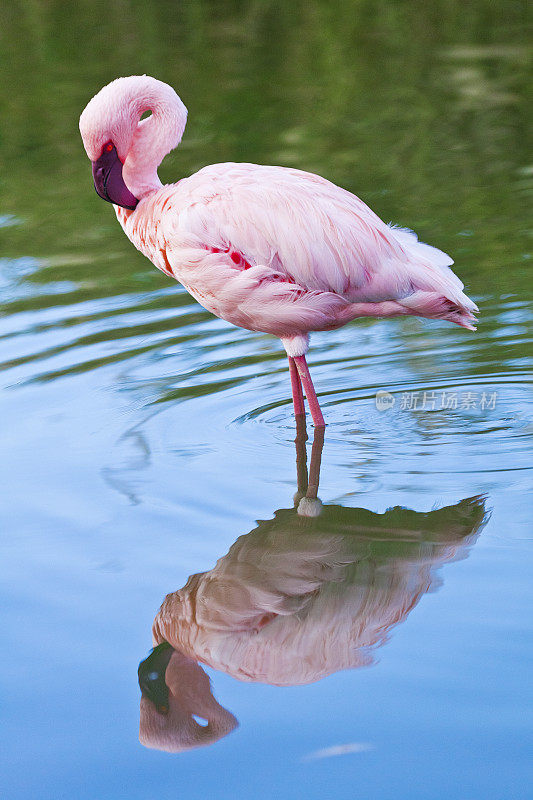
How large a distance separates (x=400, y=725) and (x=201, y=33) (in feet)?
44.2

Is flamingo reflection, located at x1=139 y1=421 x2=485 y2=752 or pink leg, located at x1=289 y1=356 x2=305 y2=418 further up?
pink leg, located at x1=289 y1=356 x2=305 y2=418

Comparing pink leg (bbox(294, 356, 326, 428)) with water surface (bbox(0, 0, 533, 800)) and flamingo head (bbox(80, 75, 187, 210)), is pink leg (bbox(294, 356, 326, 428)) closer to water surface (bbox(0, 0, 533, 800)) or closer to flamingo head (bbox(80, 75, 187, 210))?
water surface (bbox(0, 0, 533, 800))

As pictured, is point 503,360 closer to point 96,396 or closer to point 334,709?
point 96,396

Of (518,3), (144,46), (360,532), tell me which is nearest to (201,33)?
(144,46)

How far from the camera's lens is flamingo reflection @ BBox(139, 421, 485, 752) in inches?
115

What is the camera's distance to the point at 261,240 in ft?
14.1

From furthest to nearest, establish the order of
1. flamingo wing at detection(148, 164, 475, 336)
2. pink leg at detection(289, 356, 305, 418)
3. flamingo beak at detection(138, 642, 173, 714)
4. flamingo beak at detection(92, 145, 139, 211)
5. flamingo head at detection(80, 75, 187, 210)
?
pink leg at detection(289, 356, 305, 418) → flamingo beak at detection(92, 145, 139, 211) → flamingo head at detection(80, 75, 187, 210) → flamingo wing at detection(148, 164, 475, 336) → flamingo beak at detection(138, 642, 173, 714)

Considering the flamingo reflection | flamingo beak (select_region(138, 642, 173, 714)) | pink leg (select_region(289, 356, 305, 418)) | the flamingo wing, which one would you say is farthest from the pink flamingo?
flamingo beak (select_region(138, 642, 173, 714))

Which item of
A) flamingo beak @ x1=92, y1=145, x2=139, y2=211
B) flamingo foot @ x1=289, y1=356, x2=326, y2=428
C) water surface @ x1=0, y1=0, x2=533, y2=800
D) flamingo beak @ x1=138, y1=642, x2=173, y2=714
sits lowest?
flamingo beak @ x1=138, y1=642, x2=173, y2=714

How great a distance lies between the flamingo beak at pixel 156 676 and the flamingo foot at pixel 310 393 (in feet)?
5.54

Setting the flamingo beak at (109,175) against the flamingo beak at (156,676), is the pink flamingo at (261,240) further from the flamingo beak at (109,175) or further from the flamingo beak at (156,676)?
the flamingo beak at (156,676)

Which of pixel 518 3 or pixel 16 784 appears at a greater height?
pixel 518 3

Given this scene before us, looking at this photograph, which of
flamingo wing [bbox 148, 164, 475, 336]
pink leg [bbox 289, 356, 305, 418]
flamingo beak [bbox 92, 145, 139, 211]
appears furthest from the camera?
pink leg [bbox 289, 356, 305, 418]

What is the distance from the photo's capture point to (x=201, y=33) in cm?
1491
